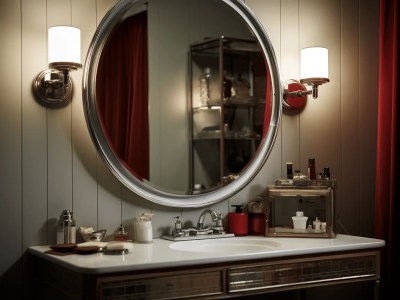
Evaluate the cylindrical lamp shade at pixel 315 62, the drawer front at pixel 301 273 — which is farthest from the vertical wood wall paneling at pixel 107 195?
the cylindrical lamp shade at pixel 315 62

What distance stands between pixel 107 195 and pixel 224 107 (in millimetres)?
710

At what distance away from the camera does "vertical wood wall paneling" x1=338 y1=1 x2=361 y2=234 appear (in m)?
3.31

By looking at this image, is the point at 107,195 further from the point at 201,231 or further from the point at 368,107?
the point at 368,107

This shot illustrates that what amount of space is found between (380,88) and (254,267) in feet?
4.57

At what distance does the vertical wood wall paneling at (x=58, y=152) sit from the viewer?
2.57 m

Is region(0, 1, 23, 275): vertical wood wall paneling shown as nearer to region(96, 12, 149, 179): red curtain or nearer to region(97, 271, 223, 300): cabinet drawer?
region(96, 12, 149, 179): red curtain

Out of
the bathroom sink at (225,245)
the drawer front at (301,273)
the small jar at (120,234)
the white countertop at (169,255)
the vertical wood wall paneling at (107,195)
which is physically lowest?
the drawer front at (301,273)

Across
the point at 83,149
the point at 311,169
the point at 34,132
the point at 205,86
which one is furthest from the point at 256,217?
the point at 34,132

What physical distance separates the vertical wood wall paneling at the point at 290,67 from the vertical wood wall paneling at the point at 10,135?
133 centimetres

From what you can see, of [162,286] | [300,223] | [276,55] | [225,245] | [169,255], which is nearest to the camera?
[162,286]

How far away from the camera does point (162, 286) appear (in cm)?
221

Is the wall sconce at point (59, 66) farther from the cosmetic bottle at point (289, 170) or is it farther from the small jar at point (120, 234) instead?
the cosmetic bottle at point (289, 170)

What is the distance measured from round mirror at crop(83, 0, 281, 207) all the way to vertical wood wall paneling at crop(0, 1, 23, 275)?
0.97 ft

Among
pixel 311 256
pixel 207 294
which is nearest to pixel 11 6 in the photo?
pixel 207 294
